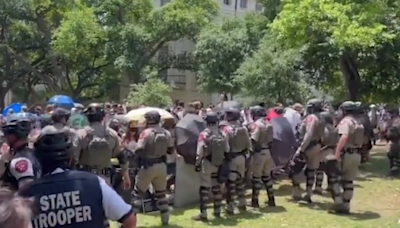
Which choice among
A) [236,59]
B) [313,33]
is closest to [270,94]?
[313,33]

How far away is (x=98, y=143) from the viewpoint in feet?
28.2

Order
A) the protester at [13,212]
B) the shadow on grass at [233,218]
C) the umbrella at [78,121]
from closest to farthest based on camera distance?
the protester at [13,212] → the umbrella at [78,121] → the shadow on grass at [233,218]

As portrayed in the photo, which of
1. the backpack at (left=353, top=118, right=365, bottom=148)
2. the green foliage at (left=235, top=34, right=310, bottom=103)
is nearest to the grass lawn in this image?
the backpack at (left=353, top=118, right=365, bottom=148)

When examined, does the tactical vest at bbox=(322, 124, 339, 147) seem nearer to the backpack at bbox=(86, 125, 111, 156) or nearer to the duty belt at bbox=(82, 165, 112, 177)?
the duty belt at bbox=(82, 165, 112, 177)

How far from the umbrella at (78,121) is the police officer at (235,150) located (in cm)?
255

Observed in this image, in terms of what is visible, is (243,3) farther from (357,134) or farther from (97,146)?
(97,146)

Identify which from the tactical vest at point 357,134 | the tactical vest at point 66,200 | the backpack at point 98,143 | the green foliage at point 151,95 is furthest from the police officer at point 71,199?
the green foliage at point 151,95

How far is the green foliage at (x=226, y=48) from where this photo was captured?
29.7m

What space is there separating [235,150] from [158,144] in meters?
1.74

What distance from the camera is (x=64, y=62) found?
36500 mm

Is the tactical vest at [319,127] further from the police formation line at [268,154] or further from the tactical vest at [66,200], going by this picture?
the tactical vest at [66,200]

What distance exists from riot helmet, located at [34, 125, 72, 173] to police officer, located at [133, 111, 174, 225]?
543 cm

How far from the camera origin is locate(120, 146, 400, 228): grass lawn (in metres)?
10.7

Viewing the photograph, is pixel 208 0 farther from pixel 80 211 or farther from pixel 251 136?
pixel 80 211
